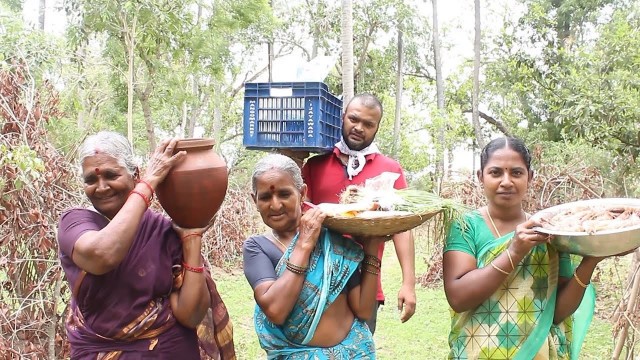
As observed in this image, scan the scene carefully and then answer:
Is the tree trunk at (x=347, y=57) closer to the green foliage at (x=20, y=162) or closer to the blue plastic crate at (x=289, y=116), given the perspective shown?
the blue plastic crate at (x=289, y=116)

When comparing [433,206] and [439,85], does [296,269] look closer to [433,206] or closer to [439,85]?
[433,206]

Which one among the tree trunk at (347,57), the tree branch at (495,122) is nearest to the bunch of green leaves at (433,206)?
the tree trunk at (347,57)

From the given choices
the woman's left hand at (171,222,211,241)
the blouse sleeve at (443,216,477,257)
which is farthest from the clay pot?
the blouse sleeve at (443,216,477,257)

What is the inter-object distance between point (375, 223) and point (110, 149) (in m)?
0.98

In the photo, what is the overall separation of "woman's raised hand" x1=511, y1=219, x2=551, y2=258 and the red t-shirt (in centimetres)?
Result: 109

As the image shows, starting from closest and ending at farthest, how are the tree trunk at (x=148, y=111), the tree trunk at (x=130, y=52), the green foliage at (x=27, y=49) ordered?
the green foliage at (x=27, y=49) < the tree trunk at (x=130, y=52) < the tree trunk at (x=148, y=111)

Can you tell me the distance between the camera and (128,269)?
2076mm

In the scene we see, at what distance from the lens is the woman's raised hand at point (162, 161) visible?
206 cm

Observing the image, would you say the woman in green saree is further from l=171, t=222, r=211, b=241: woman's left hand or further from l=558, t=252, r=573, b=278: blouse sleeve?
l=171, t=222, r=211, b=241: woman's left hand

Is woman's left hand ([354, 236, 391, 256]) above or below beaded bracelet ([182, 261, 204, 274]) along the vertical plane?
above

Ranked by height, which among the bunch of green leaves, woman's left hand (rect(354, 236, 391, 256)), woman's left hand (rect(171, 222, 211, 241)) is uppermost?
the bunch of green leaves

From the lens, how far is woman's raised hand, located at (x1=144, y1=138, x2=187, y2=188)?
2061 mm

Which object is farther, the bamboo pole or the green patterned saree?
the bamboo pole

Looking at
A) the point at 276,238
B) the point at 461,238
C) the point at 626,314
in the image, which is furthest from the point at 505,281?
the point at 626,314
